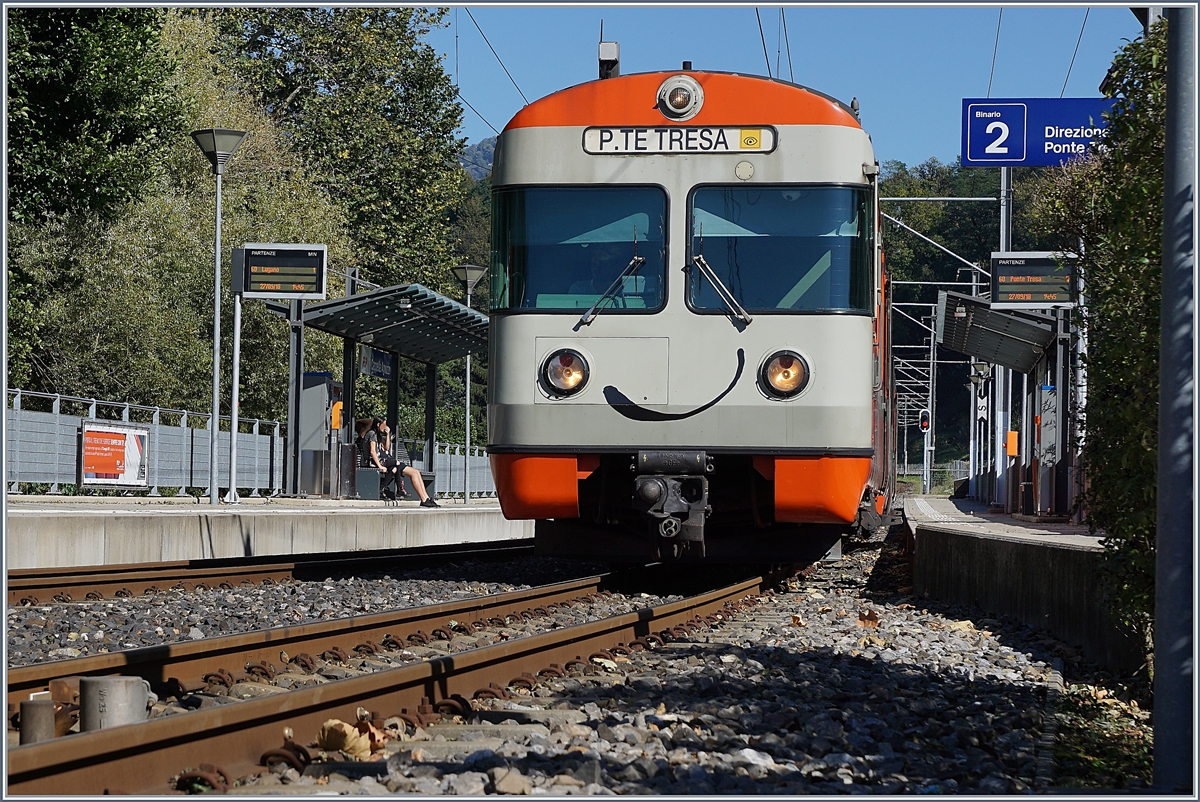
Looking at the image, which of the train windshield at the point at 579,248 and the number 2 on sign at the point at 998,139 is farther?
the number 2 on sign at the point at 998,139

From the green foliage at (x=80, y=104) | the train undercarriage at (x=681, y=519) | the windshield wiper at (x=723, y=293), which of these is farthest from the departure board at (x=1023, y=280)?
the green foliage at (x=80, y=104)

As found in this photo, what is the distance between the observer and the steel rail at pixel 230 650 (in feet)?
19.1

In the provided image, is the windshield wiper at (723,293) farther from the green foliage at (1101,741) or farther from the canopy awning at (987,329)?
the canopy awning at (987,329)

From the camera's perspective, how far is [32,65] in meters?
19.7

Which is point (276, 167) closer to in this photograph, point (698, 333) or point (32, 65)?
point (32, 65)

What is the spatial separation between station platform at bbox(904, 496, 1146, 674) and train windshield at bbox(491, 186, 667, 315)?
3345 mm

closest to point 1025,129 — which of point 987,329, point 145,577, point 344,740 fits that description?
point 987,329

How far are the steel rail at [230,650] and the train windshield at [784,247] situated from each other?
9.46 ft

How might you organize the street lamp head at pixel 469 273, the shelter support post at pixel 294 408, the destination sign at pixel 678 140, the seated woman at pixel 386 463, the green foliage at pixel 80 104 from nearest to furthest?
the destination sign at pixel 678 140
the green foliage at pixel 80 104
the seated woman at pixel 386 463
the shelter support post at pixel 294 408
the street lamp head at pixel 469 273

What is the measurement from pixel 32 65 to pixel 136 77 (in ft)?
8.00

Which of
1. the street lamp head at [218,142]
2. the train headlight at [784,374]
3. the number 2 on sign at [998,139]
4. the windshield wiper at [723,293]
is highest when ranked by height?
the number 2 on sign at [998,139]

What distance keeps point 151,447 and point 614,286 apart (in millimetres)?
17254

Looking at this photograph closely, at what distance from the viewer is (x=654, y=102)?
10578mm

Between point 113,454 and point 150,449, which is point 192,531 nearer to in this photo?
point 113,454
